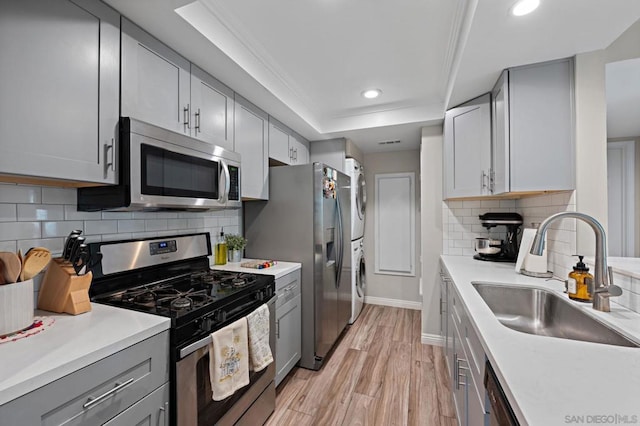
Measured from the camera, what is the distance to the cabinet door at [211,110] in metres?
1.75

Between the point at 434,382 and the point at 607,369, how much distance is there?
178 cm

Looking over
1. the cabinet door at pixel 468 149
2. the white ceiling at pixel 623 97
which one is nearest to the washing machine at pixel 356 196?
the cabinet door at pixel 468 149

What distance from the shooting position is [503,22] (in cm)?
135

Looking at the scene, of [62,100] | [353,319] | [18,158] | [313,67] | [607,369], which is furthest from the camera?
[353,319]

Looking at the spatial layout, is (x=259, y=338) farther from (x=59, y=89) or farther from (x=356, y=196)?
(x=356, y=196)

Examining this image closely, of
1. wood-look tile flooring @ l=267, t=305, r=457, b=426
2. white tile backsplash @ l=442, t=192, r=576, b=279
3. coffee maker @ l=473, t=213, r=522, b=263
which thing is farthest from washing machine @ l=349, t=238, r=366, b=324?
coffee maker @ l=473, t=213, r=522, b=263

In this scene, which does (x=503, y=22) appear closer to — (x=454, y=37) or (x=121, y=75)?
(x=454, y=37)

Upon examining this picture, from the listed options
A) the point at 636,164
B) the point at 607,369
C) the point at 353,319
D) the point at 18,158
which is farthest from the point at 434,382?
the point at 18,158

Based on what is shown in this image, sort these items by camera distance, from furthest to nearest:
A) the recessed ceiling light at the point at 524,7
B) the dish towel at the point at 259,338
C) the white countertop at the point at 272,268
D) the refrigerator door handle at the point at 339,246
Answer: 1. the refrigerator door handle at the point at 339,246
2. the white countertop at the point at 272,268
3. the dish towel at the point at 259,338
4. the recessed ceiling light at the point at 524,7

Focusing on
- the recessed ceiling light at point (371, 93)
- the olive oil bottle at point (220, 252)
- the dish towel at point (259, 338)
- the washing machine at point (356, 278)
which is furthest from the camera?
the washing machine at point (356, 278)

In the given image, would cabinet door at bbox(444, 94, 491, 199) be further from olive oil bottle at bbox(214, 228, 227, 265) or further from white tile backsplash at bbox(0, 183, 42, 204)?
white tile backsplash at bbox(0, 183, 42, 204)

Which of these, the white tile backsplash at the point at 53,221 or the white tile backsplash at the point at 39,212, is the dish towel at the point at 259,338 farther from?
the white tile backsplash at the point at 39,212

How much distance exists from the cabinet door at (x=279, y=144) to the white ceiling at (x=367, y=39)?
17 centimetres

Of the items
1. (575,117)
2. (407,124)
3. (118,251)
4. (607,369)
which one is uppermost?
(407,124)
